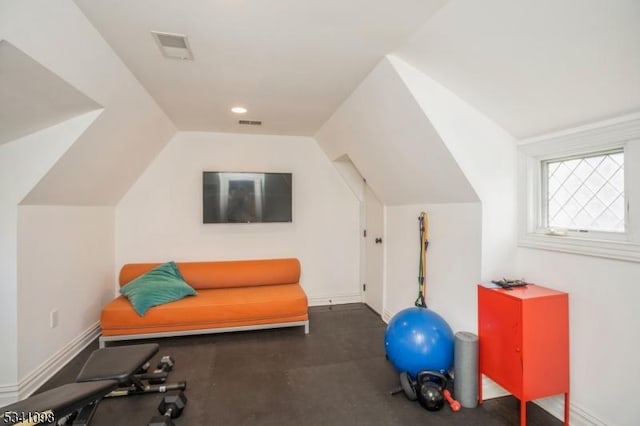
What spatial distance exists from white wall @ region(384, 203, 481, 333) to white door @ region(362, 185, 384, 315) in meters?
0.25

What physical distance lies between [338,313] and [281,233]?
1.36 m

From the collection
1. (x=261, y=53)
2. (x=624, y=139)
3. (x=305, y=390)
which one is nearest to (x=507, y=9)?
(x=624, y=139)

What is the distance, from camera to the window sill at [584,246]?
5.51ft

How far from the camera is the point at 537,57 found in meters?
1.65

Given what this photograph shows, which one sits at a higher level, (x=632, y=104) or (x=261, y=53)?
(x=261, y=53)

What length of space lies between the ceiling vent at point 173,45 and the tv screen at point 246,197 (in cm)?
199

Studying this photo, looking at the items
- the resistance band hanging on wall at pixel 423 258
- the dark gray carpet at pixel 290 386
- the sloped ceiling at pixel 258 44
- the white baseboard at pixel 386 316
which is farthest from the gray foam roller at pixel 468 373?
the sloped ceiling at pixel 258 44

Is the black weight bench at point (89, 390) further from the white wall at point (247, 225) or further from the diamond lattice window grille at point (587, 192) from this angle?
the diamond lattice window grille at point (587, 192)

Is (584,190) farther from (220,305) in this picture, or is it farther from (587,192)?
(220,305)

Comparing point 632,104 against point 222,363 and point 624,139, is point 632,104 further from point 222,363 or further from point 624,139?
point 222,363

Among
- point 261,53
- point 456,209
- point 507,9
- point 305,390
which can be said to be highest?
point 261,53

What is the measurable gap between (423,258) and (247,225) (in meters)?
2.42

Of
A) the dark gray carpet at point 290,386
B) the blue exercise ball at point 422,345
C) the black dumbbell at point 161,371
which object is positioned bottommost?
the dark gray carpet at point 290,386

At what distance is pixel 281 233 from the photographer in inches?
173
